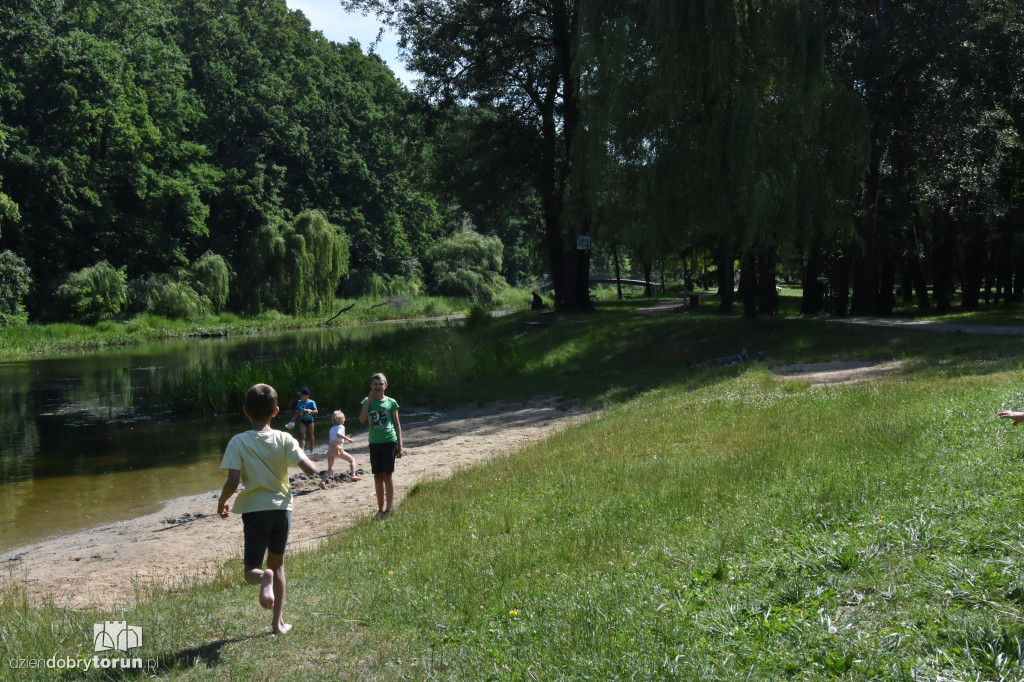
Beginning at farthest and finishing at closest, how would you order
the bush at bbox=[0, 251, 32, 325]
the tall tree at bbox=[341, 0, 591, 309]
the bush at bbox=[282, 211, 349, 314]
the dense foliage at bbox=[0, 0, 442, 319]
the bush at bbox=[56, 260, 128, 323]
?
the bush at bbox=[282, 211, 349, 314] → the dense foliage at bbox=[0, 0, 442, 319] → the bush at bbox=[56, 260, 128, 323] → the bush at bbox=[0, 251, 32, 325] → the tall tree at bbox=[341, 0, 591, 309]

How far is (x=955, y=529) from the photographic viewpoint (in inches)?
221

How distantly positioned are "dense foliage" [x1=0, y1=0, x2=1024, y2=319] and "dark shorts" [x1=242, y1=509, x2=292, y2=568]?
18641mm

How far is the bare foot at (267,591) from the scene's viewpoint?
5.85m

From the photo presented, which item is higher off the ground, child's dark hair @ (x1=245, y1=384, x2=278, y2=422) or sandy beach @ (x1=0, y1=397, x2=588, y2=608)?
child's dark hair @ (x1=245, y1=384, x2=278, y2=422)

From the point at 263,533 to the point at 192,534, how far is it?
648 cm

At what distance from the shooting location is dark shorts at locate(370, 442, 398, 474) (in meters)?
10.5

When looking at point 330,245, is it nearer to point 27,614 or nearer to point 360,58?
point 360,58

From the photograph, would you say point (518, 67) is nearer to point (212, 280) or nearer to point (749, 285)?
point (749, 285)

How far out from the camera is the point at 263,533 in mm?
6223

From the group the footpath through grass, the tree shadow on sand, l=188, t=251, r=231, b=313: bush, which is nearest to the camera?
the footpath through grass

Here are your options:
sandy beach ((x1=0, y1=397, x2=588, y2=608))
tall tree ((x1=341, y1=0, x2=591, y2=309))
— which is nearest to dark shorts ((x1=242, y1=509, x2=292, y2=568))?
sandy beach ((x1=0, y1=397, x2=588, y2=608))

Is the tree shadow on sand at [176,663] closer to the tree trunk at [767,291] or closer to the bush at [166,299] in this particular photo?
the tree trunk at [767,291]

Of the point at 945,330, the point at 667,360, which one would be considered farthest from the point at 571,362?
the point at 945,330

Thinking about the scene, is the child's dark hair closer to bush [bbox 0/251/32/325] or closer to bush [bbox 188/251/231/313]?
bush [bbox 0/251/32/325]
